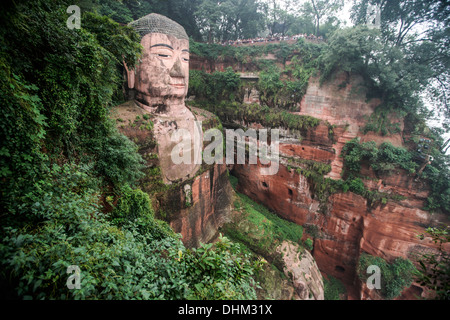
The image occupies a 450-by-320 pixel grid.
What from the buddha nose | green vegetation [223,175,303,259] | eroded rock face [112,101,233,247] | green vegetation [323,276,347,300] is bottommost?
green vegetation [323,276,347,300]

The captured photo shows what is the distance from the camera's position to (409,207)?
10.6 meters

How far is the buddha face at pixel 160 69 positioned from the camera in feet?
23.5

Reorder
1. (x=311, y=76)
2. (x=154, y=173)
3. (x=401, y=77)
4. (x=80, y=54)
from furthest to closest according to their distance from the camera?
(x=311, y=76)
(x=401, y=77)
(x=154, y=173)
(x=80, y=54)

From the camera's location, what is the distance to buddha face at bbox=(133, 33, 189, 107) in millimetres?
7168

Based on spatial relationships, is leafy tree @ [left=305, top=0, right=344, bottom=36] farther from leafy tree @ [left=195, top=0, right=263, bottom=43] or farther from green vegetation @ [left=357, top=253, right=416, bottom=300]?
green vegetation @ [left=357, top=253, right=416, bottom=300]

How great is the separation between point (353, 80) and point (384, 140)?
3884 millimetres

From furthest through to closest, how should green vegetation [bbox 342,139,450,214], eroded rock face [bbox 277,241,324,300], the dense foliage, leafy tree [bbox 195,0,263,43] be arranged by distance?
leafy tree [bbox 195,0,263,43] → green vegetation [bbox 342,139,450,214] → eroded rock face [bbox 277,241,324,300] → the dense foliage

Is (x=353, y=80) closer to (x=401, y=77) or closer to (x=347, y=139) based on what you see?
(x=401, y=77)

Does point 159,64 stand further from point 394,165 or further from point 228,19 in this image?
point 228,19

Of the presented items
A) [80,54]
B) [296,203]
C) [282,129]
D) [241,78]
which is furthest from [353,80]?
[80,54]

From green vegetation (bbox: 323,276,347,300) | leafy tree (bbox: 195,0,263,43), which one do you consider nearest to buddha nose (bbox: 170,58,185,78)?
leafy tree (bbox: 195,0,263,43)

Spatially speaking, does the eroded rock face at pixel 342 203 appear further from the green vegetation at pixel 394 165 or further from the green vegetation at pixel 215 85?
the green vegetation at pixel 215 85

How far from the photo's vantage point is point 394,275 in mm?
10617

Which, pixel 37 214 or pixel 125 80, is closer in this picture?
pixel 37 214
